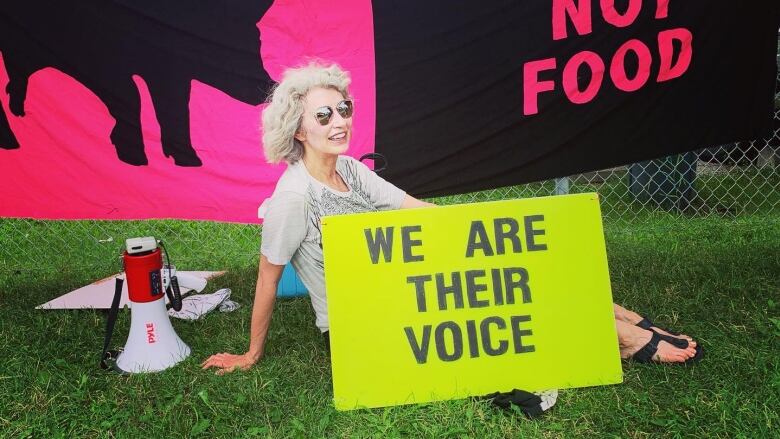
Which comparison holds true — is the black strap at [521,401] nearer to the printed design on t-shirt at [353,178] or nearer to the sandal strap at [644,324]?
the sandal strap at [644,324]

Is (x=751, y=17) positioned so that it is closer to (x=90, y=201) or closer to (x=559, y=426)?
(x=559, y=426)

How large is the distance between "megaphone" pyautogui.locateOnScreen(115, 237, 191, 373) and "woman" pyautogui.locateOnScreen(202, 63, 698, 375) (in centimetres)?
27

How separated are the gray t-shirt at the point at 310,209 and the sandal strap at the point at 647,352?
3.26 ft

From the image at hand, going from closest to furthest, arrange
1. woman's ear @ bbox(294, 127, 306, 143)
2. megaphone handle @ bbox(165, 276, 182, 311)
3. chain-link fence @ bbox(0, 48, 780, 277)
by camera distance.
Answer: woman's ear @ bbox(294, 127, 306, 143), megaphone handle @ bbox(165, 276, 182, 311), chain-link fence @ bbox(0, 48, 780, 277)

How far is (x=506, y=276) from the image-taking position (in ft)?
6.44

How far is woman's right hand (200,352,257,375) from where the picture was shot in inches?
87.6

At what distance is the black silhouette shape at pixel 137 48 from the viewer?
9.61 ft

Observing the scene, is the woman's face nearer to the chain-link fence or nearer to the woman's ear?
the woman's ear

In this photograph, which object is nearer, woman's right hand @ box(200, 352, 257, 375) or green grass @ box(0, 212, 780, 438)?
green grass @ box(0, 212, 780, 438)

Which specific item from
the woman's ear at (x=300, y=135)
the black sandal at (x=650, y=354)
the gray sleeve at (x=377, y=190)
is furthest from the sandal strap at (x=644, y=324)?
the woman's ear at (x=300, y=135)

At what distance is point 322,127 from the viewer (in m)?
2.09

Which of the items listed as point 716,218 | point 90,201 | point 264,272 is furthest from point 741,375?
point 90,201

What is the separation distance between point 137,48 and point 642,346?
257 centimetres

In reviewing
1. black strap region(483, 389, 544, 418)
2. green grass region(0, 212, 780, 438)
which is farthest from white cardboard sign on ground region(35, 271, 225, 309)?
black strap region(483, 389, 544, 418)
